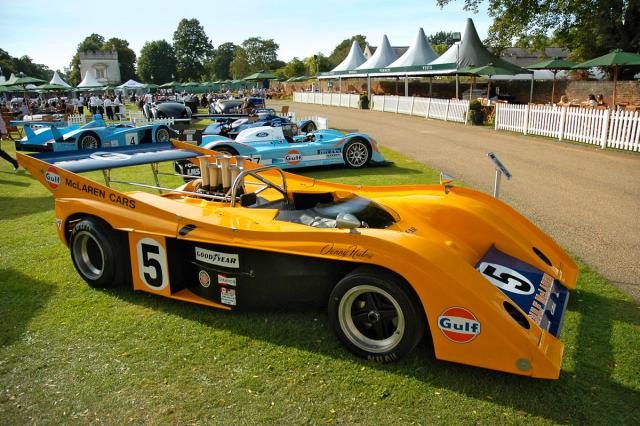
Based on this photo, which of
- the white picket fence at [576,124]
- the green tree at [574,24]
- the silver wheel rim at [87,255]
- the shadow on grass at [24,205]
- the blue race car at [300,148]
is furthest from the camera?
the green tree at [574,24]

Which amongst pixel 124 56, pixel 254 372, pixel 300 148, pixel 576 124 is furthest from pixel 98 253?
pixel 124 56

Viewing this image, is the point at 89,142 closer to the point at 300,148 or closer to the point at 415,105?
the point at 300,148

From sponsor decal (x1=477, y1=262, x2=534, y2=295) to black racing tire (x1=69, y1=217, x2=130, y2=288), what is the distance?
313 centimetres

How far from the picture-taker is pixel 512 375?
9.56 ft

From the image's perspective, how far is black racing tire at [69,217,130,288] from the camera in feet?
13.1

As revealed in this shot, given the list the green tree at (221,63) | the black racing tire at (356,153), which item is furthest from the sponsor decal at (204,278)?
the green tree at (221,63)

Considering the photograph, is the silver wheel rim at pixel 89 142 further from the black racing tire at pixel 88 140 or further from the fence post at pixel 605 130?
the fence post at pixel 605 130

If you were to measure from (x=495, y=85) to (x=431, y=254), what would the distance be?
32402mm

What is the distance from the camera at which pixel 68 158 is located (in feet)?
15.8

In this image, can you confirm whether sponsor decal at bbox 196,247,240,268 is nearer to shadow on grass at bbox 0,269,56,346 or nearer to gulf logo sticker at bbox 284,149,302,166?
shadow on grass at bbox 0,269,56,346

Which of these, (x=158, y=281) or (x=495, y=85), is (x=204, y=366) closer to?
(x=158, y=281)

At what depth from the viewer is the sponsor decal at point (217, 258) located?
3.43m

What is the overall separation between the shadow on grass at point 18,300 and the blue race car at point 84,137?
29.8 feet

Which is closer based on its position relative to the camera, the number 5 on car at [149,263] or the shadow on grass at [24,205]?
the number 5 on car at [149,263]
